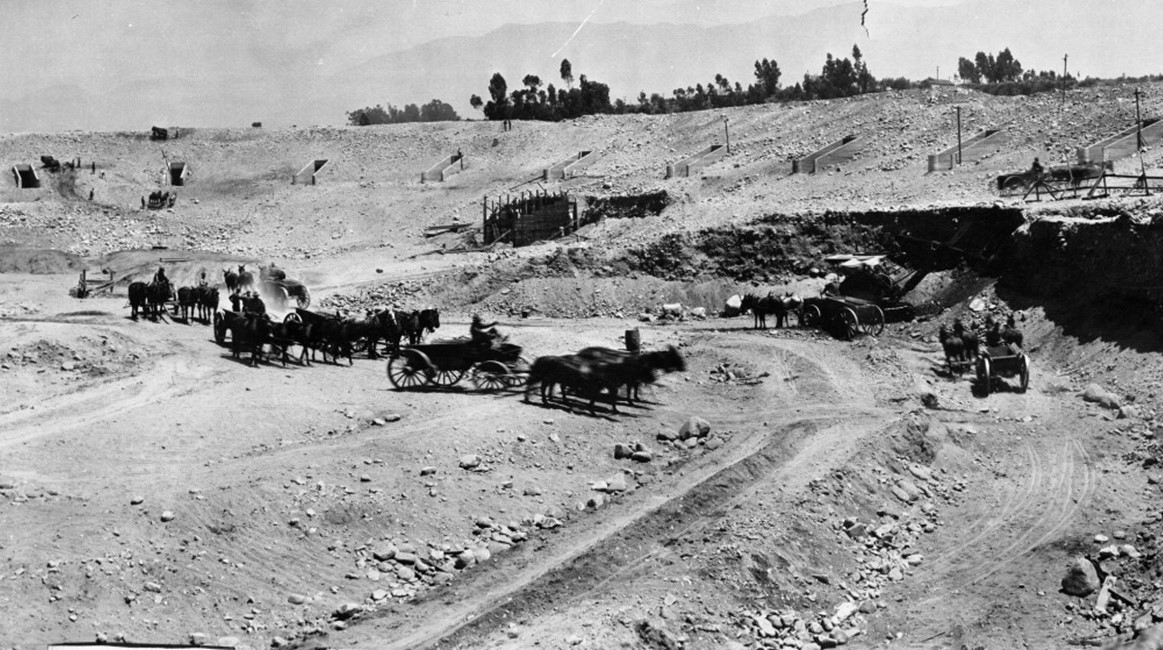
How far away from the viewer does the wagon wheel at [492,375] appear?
2420cm

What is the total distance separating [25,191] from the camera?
58.8 meters

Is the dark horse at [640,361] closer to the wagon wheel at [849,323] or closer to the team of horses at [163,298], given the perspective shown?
the wagon wheel at [849,323]

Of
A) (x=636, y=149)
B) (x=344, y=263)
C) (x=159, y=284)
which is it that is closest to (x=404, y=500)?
(x=159, y=284)

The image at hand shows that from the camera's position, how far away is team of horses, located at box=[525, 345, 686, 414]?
901 inches

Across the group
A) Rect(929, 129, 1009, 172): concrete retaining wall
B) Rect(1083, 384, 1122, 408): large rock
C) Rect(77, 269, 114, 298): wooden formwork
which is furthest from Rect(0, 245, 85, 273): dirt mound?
Rect(1083, 384, 1122, 408): large rock

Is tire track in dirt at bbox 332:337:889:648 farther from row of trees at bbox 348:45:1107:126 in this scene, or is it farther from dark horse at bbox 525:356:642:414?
row of trees at bbox 348:45:1107:126

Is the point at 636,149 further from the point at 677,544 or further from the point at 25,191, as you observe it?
the point at 677,544

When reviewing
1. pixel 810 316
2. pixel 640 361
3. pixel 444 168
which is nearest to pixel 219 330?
pixel 640 361

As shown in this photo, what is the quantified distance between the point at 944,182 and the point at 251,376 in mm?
26531

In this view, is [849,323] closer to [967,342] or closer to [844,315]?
[844,315]

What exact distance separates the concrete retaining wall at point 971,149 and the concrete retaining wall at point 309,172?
104ft

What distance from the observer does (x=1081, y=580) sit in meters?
16.7

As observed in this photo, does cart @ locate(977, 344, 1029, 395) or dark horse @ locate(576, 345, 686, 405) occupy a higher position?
dark horse @ locate(576, 345, 686, 405)

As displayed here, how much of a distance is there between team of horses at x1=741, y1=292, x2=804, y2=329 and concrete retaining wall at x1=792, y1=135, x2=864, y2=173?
1882 cm
